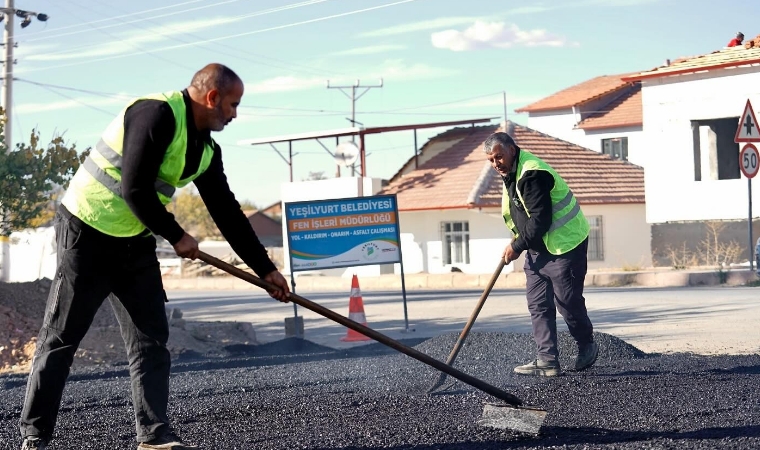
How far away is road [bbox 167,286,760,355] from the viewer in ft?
32.1

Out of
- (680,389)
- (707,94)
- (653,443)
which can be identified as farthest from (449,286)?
(653,443)

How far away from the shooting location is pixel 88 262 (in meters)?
4.29

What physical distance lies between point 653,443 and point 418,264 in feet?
91.2

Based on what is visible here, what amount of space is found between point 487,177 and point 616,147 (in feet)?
41.0

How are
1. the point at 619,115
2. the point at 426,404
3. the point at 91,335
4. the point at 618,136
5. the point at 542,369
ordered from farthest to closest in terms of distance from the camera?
the point at 619,115 → the point at 618,136 → the point at 91,335 → the point at 542,369 → the point at 426,404

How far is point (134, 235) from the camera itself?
14.4ft

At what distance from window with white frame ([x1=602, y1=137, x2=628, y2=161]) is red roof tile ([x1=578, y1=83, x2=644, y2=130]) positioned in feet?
2.26

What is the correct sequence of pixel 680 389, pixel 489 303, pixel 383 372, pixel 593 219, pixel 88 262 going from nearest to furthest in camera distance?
1. pixel 88 262
2. pixel 680 389
3. pixel 383 372
4. pixel 489 303
5. pixel 593 219

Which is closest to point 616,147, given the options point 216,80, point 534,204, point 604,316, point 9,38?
point 9,38

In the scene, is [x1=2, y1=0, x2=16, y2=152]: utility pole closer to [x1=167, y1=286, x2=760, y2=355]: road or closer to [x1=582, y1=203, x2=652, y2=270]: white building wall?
[x1=167, y1=286, x2=760, y2=355]: road

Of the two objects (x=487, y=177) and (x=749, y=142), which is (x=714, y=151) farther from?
(x=487, y=177)

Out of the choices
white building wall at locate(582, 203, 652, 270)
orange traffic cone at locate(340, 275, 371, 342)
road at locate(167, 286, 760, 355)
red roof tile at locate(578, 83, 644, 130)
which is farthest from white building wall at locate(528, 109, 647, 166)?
orange traffic cone at locate(340, 275, 371, 342)

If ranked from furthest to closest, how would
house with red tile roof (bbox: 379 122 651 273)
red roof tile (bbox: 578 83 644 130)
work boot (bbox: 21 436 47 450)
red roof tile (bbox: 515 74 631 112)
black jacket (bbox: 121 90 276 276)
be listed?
1. red roof tile (bbox: 515 74 631 112)
2. red roof tile (bbox: 578 83 644 130)
3. house with red tile roof (bbox: 379 122 651 273)
4. work boot (bbox: 21 436 47 450)
5. black jacket (bbox: 121 90 276 276)

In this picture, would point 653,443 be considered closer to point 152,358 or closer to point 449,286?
point 152,358
